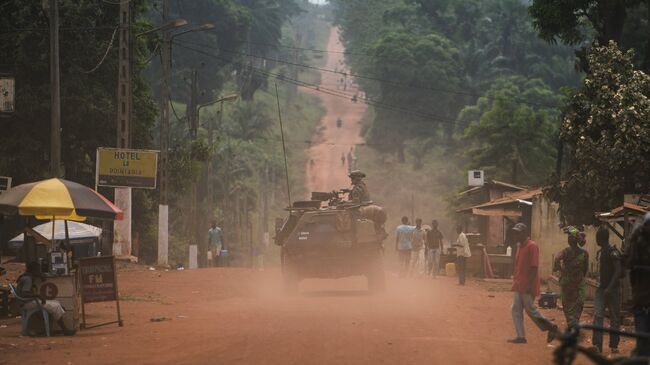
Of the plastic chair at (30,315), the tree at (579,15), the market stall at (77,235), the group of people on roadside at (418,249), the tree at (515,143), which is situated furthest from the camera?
the tree at (515,143)

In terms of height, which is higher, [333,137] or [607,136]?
[333,137]

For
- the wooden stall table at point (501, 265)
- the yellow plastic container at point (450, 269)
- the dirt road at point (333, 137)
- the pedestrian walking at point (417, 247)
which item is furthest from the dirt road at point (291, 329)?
the dirt road at point (333, 137)

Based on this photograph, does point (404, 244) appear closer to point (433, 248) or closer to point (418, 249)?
point (418, 249)

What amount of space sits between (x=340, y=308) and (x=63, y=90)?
20.9m

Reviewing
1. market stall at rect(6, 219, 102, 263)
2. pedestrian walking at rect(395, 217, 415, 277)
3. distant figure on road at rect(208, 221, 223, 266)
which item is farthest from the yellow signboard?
distant figure on road at rect(208, 221, 223, 266)

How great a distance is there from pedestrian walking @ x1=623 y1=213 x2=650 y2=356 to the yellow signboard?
24775mm

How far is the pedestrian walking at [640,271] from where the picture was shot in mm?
10844

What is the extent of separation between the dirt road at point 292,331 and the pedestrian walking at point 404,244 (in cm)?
686

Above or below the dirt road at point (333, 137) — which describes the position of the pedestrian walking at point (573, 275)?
below

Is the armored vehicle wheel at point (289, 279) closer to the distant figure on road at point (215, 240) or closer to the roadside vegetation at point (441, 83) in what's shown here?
the distant figure on road at point (215, 240)

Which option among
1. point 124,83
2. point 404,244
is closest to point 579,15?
point 404,244

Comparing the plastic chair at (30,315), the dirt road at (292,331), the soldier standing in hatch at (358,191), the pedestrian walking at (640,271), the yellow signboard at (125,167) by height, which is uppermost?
the yellow signboard at (125,167)

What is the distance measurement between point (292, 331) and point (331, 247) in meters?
7.20

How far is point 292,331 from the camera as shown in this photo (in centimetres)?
1620
